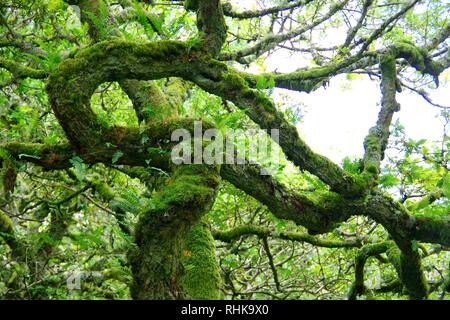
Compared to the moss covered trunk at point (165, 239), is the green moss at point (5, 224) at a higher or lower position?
higher

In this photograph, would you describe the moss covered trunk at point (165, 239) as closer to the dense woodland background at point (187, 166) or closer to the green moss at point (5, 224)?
the dense woodland background at point (187, 166)

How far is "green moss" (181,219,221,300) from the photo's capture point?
4.07m

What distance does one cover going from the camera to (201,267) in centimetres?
425

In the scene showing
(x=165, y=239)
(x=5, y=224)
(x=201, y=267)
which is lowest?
(x=201, y=267)

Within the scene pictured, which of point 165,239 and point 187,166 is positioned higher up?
point 187,166

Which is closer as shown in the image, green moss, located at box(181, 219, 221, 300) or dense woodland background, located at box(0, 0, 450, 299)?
dense woodland background, located at box(0, 0, 450, 299)

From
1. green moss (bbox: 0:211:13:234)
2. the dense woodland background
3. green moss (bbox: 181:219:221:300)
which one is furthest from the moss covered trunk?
green moss (bbox: 0:211:13:234)

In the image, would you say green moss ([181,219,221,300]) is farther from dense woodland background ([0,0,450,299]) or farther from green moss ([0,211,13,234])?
green moss ([0,211,13,234])

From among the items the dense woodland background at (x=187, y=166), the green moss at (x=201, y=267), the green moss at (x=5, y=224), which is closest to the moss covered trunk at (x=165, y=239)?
the dense woodland background at (x=187, y=166)

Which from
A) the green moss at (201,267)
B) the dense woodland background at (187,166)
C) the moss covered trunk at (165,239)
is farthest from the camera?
the green moss at (201,267)

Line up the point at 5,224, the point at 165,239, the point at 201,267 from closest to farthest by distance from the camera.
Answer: the point at 165,239 → the point at 201,267 → the point at 5,224

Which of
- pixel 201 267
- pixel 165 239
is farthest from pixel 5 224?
pixel 165 239

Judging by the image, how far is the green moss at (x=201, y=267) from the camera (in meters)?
4.07

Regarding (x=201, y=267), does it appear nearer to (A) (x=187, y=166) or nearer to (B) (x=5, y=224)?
(A) (x=187, y=166)
